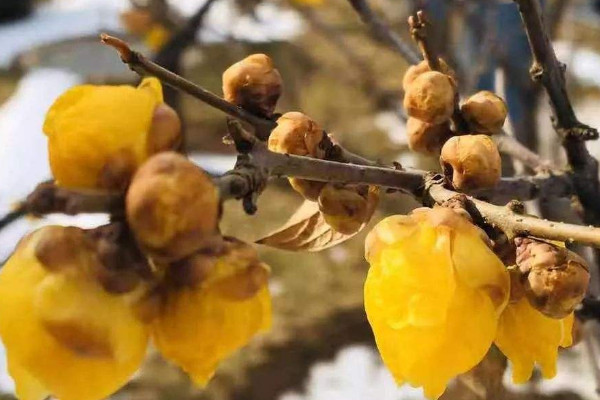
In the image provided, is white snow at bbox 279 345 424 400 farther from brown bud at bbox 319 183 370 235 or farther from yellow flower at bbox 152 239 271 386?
yellow flower at bbox 152 239 271 386

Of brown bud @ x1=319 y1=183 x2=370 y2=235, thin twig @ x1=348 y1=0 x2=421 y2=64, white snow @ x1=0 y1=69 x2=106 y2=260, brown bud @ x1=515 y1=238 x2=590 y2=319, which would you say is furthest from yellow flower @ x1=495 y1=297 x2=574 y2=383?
white snow @ x1=0 y1=69 x2=106 y2=260

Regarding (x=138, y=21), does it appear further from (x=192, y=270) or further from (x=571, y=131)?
(x=192, y=270)

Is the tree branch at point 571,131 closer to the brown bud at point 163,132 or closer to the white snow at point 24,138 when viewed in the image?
the brown bud at point 163,132

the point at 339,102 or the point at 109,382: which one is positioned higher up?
the point at 109,382

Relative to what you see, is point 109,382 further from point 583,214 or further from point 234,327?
point 583,214

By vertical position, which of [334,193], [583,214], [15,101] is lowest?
[15,101]

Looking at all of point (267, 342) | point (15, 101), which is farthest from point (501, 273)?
point (15, 101)
